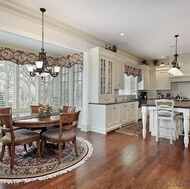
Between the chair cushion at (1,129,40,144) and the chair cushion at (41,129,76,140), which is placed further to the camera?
the chair cushion at (41,129,76,140)

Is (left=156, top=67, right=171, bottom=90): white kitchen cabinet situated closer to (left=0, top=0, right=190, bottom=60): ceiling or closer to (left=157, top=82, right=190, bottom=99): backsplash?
(left=157, top=82, right=190, bottom=99): backsplash

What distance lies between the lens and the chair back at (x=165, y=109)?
3.69 m

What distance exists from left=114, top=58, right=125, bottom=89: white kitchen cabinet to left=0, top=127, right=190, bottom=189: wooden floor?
263 cm

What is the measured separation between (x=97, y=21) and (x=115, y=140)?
3.03 m

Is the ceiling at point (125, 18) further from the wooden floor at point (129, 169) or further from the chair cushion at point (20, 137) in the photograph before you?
the wooden floor at point (129, 169)

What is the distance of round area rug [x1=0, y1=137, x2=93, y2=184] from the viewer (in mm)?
2234

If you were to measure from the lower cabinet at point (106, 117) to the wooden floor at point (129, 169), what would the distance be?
3.10 feet

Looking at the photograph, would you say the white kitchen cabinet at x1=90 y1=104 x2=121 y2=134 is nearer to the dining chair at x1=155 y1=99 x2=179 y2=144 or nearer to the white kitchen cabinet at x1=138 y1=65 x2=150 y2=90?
the dining chair at x1=155 y1=99 x2=179 y2=144

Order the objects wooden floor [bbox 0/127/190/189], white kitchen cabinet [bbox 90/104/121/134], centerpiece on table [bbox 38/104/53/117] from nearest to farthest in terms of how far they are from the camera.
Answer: wooden floor [bbox 0/127/190/189], centerpiece on table [bbox 38/104/53/117], white kitchen cabinet [bbox 90/104/121/134]

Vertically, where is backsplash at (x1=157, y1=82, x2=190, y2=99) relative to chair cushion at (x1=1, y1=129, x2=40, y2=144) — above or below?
above

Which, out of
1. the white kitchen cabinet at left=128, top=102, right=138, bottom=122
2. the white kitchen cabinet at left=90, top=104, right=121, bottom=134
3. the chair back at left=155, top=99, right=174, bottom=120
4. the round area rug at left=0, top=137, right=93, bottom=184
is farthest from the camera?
the white kitchen cabinet at left=128, top=102, right=138, bottom=122

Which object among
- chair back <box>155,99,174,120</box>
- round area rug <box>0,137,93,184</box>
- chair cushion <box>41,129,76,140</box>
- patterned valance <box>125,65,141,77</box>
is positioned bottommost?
round area rug <box>0,137,93,184</box>

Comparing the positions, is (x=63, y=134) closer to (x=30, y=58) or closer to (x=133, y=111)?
(x=30, y=58)

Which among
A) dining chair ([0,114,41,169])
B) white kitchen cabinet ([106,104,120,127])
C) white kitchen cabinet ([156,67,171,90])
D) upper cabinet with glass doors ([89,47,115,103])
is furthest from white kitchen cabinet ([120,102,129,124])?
dining chair ([0,114,41,169])
